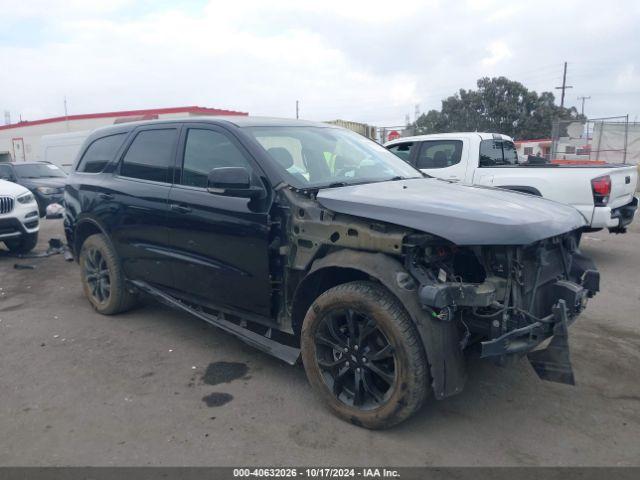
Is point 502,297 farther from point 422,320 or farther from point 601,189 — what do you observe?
point 601,189

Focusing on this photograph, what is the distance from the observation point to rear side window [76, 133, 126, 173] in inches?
210

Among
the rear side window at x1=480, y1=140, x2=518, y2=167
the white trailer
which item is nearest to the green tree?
the white trailer

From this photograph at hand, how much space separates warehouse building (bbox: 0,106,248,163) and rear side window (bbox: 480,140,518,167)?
18585 millimetres

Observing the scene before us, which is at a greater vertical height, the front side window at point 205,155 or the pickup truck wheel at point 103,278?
the front side window at point 205,155

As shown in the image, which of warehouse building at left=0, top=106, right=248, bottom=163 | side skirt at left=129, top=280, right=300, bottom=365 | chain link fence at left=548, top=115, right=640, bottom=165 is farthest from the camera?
warehouse building at left=0, top=106, right=248, bottom=163

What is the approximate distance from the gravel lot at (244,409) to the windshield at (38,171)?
11529 millimetres

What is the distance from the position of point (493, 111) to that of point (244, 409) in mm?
33397

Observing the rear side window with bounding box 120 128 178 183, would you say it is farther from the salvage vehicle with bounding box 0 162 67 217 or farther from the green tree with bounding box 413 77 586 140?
the green tree with bounding box 413 77 586 140

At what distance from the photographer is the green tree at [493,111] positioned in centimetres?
3334

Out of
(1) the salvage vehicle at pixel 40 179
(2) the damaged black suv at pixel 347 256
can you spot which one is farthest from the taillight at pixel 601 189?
(1) the salvage vehicle at pixel 40 179

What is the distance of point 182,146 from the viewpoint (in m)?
4.45

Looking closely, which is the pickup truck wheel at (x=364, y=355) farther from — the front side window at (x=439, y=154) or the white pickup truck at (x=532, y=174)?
the front side window at (x=439, y=154)

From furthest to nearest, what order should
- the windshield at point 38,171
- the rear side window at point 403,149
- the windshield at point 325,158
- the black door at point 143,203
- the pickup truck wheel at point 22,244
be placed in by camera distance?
the windshield at point 38,171, the rear side window at point 403,149, the pickup truck wheel at point 22,244, the black door at point 143,203, the windshield at point 325,158

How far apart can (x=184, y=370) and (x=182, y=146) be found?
1.81 metres
